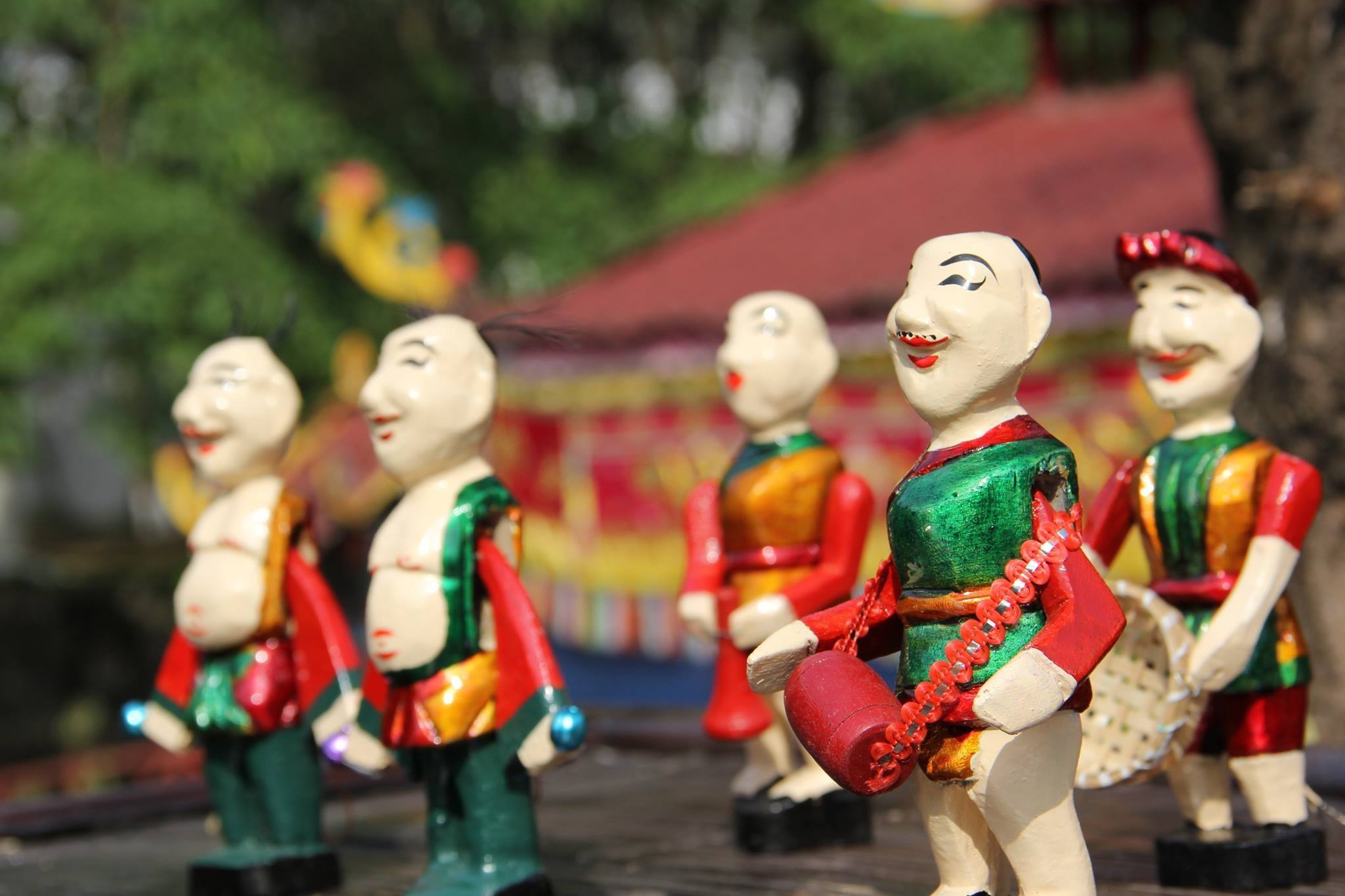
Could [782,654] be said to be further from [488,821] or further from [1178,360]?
[1178,360]

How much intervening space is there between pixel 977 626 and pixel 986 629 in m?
0.02

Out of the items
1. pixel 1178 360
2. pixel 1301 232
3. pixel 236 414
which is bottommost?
pixel 1178 360

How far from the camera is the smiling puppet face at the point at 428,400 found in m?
3.85

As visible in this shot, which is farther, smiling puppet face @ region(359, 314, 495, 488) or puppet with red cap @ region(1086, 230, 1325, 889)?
smiling puppet face @ region(359, 314, 495, 488)

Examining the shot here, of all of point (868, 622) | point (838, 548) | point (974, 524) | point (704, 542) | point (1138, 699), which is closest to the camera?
point (974, 524)

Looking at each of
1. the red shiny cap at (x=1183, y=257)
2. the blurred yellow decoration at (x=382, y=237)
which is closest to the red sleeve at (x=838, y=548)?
the red shiny cap at (x=1183, y=257)

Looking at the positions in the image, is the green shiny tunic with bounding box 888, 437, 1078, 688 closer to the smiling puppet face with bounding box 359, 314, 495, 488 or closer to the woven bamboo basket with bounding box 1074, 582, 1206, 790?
the woven bamboo basket with bounding box 1074, 582, 1206, 790

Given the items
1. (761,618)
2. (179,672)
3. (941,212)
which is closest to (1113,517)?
(761,618)

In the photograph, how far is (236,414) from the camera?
4324mm

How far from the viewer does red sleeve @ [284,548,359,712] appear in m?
4.18

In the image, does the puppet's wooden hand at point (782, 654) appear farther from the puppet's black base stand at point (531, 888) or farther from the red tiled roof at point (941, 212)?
the red tiled roof at point (941, 212)

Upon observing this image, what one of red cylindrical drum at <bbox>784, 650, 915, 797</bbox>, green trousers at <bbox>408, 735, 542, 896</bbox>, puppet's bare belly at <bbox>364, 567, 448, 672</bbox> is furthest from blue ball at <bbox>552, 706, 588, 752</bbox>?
red cylindrical drum at <bbox>784, 650, 915, 797</bbox>

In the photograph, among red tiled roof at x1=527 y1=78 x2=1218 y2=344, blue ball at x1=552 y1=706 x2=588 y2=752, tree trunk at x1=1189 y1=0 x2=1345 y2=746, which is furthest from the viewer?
red tiled roof at x1=527 y1=78 x2=1218 y2=344

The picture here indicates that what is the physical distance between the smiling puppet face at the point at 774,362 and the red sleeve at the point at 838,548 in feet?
0.83
